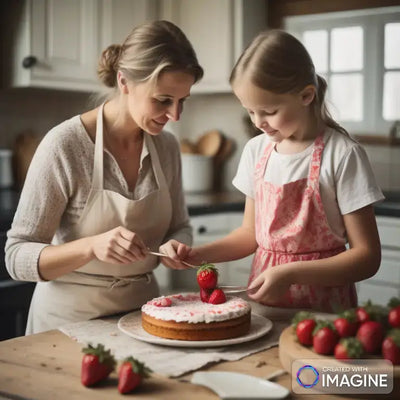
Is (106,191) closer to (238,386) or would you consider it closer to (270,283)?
(270,283)

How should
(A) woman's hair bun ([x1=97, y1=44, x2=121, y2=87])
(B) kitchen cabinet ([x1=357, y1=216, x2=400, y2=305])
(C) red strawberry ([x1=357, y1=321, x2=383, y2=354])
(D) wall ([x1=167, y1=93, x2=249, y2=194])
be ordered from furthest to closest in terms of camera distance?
(D) wall ([x1=167, y1=93, x2=249, y2=194]) < (B) kitchen cabinet ([x1=357, y1=216, x2=400, y2=305]) < (A) woman's hair bun ([x1=97, y1=44, x2=121, y2=87]) < (C) red strawberry ([x1=357, y1=321, x2=383, y2=354])

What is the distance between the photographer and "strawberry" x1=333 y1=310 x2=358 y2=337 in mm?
1164

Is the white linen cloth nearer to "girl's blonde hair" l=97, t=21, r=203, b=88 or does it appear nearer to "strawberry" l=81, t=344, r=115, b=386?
"strawberry" l=81, t=344, r=115, b=386

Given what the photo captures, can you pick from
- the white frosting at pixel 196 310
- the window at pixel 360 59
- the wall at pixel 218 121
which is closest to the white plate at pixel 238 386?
the white frosting at pixel 196 310

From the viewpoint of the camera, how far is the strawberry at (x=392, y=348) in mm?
1117

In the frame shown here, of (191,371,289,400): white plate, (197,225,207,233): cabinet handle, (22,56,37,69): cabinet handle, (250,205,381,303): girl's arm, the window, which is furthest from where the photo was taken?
the window

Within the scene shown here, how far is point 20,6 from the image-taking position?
10.5 feet

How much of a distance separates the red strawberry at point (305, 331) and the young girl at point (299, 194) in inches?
8.6

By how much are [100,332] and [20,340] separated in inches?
6.6

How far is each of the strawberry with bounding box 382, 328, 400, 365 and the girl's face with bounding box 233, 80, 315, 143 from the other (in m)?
0.61

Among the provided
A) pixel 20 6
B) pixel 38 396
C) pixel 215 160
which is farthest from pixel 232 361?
pixel 215 160

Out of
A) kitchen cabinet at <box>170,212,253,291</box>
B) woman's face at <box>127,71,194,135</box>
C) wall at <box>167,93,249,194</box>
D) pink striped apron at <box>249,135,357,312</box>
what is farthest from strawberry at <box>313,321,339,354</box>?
wall at <box>167,93,249,194</box>

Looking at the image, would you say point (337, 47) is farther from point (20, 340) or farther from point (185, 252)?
point (20, 340)

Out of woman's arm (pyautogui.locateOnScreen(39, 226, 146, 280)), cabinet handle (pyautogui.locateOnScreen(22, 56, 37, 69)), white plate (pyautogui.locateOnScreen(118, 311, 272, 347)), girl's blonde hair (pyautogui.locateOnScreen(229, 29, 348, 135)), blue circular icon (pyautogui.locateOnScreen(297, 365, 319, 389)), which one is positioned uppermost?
cabinet handle (pyautogui.locateOnScreen(22, 56, 37, 69))
